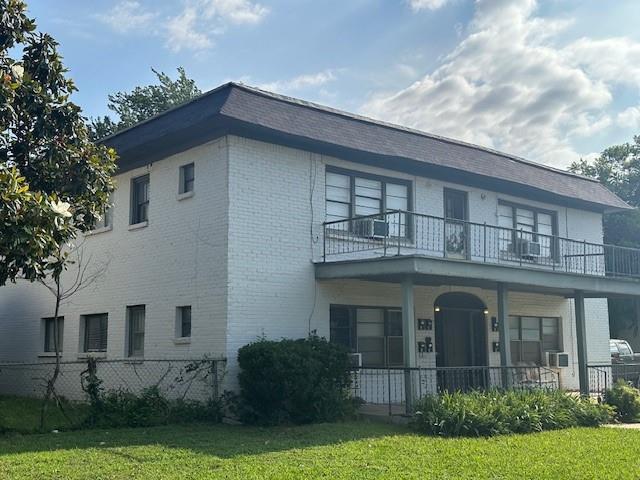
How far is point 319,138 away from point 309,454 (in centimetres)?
730

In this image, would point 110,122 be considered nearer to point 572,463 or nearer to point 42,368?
point 42,368

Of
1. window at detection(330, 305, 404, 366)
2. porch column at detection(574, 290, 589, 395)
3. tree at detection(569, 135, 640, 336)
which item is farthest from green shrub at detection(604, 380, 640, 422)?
tree at detection(569, 135, 640, 336)

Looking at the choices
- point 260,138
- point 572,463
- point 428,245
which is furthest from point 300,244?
point 572,463

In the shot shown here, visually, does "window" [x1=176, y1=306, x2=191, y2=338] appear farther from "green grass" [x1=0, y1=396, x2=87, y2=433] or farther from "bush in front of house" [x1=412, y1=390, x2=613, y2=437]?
"bush in front of house" [x1=412, y1=390, x2=613, y2=437]

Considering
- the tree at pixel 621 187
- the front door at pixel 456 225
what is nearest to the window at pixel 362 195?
the front door at pixel 456 225

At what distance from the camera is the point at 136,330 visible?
17250 millimetres

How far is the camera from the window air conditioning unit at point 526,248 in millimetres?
19752

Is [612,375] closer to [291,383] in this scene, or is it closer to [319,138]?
[319,138]

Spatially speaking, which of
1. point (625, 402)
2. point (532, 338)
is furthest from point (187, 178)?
point (532, 338)

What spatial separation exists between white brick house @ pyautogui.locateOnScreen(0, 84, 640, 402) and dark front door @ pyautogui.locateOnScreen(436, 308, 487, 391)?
0.15ft

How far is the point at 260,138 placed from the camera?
15.5 metres

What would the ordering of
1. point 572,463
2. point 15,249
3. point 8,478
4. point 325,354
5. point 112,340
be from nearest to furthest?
point 8,478 → point 15,249 → point 572,463 → point 325,354 → point 112,340

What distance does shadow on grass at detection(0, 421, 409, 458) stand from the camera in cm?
1078

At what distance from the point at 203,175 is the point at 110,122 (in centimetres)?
2219
